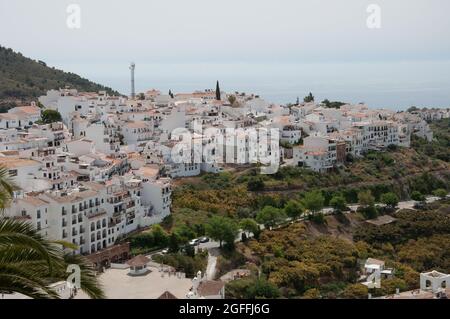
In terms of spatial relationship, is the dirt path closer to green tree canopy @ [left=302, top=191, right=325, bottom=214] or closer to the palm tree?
green tree canopy @ [left=302, top=191, right=325, bottom=214]

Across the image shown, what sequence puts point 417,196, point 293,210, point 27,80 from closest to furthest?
1. point 293,210
2. point 417,196
3. point 27,80

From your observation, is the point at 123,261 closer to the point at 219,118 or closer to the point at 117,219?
the point at 117,219

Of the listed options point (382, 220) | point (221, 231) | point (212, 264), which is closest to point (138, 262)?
point (212, 264)

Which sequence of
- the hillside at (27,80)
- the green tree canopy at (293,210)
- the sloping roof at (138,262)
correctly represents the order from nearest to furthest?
the sloping roof at (138,262) < the green tree canopy at (293,210) < the hillside at (27,80)

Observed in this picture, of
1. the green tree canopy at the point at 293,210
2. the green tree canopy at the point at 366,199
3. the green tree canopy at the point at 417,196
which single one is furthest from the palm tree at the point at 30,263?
the green tree canopy at the point at 417,196

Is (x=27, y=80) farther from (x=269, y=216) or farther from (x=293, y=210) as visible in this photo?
(x=269, y=216)

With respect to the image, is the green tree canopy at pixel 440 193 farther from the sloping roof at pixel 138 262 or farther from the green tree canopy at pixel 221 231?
the sloping roof at pixel 138 262
